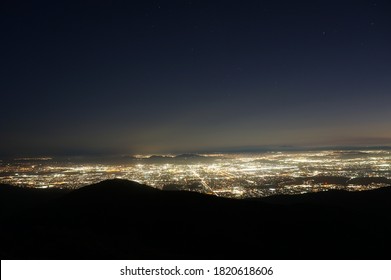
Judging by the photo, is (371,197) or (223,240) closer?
(223,240)

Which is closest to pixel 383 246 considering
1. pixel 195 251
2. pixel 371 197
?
pixel 195 251

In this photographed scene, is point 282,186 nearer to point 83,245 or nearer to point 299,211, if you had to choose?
point 299,211

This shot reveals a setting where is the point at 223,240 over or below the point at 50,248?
below

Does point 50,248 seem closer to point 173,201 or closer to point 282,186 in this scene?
point 173,201

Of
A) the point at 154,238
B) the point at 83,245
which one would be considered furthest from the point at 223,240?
the point at 83,245

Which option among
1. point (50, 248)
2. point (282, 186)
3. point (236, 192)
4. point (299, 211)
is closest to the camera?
point (50, 248)

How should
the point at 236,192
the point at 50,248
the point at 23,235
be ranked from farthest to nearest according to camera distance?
the point at 236,192, the point at 23,235, the point at 50,248
